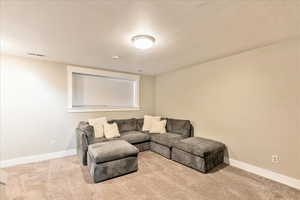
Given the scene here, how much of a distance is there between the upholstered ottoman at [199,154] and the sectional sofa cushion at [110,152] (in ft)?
3.50

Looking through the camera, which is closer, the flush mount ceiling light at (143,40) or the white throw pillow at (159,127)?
the flush mount ceiling light at (143,40)

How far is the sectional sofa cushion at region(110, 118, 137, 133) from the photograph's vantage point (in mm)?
4156

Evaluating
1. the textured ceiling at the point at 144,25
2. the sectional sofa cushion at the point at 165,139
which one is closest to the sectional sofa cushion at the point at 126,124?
the sectional sofa cushion at the point at 165,139

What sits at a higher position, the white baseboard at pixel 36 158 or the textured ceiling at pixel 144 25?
the textured ceiling at pixel 144 25

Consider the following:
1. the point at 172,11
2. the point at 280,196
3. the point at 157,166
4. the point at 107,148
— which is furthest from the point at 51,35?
Answer: the point at 280,196

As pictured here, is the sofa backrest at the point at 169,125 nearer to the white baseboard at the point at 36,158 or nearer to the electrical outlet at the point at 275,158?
the white baseboard at the point at 36,158

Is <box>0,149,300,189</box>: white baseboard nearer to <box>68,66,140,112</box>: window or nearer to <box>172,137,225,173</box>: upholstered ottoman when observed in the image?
<box>172,137,225,173</box>: upholstered ottoman

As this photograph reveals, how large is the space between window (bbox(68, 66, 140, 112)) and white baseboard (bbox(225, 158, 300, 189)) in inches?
125

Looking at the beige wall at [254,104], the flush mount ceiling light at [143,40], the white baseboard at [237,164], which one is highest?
the flush mount ceiling light at [143,40]

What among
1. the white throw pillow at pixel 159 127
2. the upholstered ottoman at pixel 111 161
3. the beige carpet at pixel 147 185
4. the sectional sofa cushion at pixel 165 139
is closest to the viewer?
the beige carpet at pixel 147 185

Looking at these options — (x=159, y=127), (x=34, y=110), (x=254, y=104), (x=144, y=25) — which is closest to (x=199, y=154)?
(x=254, y=104)

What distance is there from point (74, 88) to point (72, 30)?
2200mm

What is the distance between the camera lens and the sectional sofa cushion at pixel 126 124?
416 cm

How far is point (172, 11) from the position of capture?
5.26 ft
